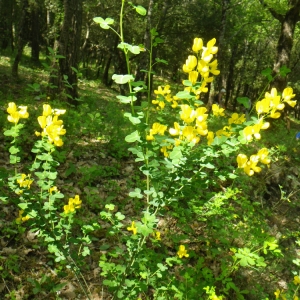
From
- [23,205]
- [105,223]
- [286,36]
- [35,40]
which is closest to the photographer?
[23,205]

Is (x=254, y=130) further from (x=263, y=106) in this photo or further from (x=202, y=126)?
(x=202, y=126)

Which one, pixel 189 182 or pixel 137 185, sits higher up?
pixel 189 182

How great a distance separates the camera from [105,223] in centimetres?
342

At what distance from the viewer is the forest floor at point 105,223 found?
252 centimetres

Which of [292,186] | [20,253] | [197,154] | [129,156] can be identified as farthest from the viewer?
[292,186]

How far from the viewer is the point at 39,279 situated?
249cm

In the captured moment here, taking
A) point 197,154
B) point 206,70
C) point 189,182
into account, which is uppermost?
point 206,70

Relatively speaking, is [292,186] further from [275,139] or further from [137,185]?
[137,185]

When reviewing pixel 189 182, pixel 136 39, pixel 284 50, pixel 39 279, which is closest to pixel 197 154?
pixel 189 182

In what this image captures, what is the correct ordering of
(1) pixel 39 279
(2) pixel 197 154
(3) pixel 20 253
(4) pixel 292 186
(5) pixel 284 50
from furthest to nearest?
(5) pixel 284 50, (4) pixel 292 186, (3) pixel 20 253, (1) pixel 39 279, (2) pixel 197 154

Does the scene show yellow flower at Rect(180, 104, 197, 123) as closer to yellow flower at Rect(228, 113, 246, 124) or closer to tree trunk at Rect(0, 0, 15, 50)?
yellow flower at Rect(228, 113, 246, 124)

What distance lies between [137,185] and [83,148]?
1.20m

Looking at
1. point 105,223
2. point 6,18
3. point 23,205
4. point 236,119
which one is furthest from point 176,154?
point 6,18

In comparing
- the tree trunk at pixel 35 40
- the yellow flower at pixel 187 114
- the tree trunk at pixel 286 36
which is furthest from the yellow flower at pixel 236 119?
the tree trunk at pixel 35 40
